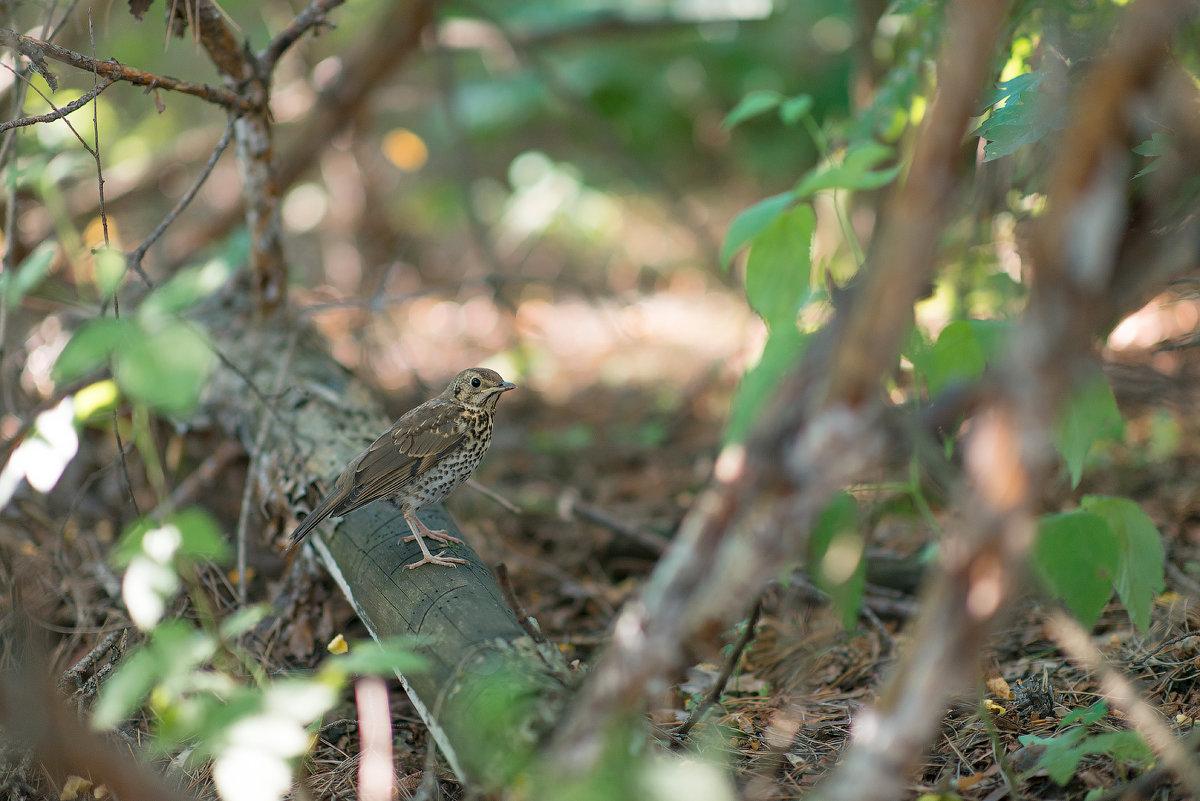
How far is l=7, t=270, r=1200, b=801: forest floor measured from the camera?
8.27 ft

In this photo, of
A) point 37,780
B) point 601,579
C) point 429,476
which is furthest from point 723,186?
point 37,780

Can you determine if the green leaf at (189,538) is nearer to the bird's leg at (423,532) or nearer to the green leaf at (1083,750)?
the bird's leg at (423,532)

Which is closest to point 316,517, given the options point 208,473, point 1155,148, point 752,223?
point 208,473

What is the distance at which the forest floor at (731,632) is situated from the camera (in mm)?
2520

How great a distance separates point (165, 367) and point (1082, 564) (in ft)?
7.50

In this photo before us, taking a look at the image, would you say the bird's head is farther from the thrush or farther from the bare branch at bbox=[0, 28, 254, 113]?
the bare branch at bbox=[0, 28, 254, 113]

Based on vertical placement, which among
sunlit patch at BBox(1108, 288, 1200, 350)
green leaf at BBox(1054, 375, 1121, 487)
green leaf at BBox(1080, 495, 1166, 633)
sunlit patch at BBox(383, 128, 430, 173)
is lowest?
sunlit patch at BBox(1108, 288, 1200, 350)

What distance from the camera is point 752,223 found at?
2.43m

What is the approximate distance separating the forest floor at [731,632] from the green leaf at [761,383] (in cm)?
94

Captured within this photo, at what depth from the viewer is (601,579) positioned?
4.13m

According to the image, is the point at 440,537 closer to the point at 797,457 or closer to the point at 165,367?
the point at 165,367

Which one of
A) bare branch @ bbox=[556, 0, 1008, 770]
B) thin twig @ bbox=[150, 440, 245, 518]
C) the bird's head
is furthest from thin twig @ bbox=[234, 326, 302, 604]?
bare branch @ bbox=[556, 0, 1008, 770]

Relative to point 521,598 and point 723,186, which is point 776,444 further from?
point 723,186

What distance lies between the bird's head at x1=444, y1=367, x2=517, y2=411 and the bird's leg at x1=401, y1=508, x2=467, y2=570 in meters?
0.62
